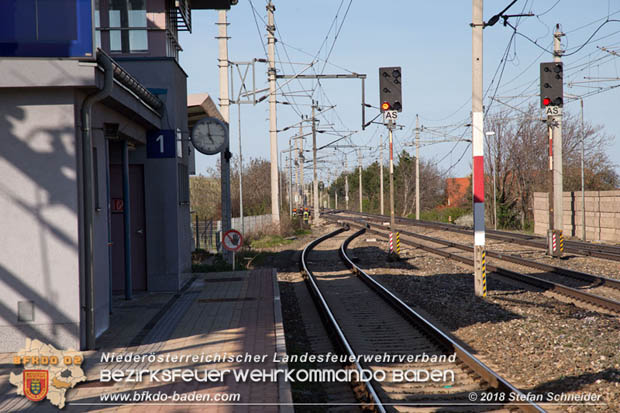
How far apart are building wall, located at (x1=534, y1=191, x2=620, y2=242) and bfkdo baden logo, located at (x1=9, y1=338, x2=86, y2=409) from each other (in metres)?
28.6

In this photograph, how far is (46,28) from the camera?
27.5 feet

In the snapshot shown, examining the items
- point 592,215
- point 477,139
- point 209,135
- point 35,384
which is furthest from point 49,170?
point 592,215

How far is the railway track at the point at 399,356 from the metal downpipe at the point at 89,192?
12.1 feet

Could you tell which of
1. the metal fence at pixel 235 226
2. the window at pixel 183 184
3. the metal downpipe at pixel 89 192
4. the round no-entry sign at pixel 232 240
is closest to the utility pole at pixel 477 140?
the round no-entry sign at pixel 232 240

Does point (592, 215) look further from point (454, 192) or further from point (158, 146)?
point (454, 192)

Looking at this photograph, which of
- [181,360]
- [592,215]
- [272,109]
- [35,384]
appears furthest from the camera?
[272,109]

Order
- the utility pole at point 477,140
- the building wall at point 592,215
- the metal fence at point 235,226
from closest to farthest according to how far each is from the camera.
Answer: the utility pole at point 477,140 → the building wall at point 592,215 → the metal fence at point 235,226

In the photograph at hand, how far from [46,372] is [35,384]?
1.20 feet

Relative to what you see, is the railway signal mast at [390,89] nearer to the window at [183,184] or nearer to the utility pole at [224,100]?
the utility pole at [224,100]

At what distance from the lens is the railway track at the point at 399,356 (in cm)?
697

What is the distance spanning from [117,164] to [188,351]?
6.31m

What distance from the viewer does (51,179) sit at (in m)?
8.46

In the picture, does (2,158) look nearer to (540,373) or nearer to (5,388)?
(5,388)

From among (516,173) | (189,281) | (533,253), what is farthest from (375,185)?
(189,281)
